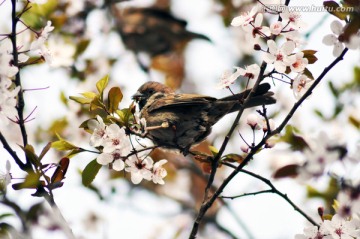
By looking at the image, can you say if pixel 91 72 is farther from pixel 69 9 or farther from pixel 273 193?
pixel 273 193

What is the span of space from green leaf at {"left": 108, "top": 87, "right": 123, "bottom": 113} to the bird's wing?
5.11 ft

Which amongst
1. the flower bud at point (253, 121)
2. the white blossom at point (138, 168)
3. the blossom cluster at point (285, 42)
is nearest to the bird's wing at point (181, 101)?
the flower bud at point (253, 121)

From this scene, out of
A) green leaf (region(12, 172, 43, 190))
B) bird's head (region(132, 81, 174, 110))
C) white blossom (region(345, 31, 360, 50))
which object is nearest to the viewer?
white blossom (region(345, 31, 360, 50))

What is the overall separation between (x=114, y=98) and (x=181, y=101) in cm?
164

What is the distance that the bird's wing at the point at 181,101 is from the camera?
5141 mm

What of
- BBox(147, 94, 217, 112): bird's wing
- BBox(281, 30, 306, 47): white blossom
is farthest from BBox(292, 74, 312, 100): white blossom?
BBox(147, 94, 217, 112): bird's wing

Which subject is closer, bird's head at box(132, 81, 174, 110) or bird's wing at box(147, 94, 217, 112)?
bird's wing at box(147, 94, 217, 112)

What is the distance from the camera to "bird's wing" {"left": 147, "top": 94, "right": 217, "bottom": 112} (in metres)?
5.14

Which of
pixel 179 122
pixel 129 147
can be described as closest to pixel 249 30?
pixel 129 147

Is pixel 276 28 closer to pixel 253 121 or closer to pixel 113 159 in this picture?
pixel 253 121

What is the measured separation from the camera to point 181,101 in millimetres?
5223

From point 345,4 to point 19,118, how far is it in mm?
1709

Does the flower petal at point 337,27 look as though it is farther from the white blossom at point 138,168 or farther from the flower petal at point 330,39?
the white blossom at point 138,168

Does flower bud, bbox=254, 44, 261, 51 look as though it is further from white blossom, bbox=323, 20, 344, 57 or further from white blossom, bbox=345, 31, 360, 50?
white blossom, bbox=345, 31, 360, 50
